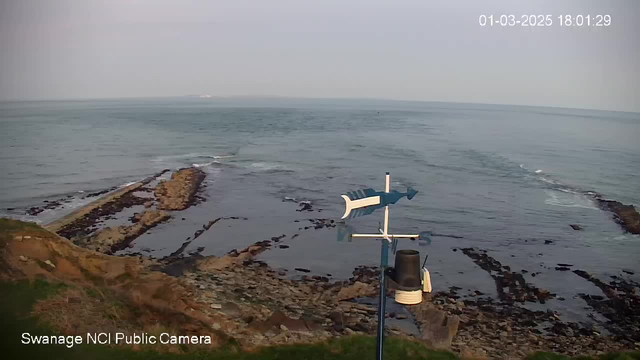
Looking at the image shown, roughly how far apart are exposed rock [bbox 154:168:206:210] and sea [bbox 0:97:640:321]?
78 cm

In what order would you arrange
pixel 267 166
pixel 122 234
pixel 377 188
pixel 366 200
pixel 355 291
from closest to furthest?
pixel 366 200, pixel 355 291, pixel 122 234, pixel 377 188, pixel 267 166

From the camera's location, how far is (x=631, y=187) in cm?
2472

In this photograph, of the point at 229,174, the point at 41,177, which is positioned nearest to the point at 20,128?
the point at 41,177

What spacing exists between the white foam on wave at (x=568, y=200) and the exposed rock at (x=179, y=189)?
15.3 metres

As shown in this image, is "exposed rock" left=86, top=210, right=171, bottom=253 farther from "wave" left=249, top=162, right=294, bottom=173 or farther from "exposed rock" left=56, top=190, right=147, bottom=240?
"wave" left=249, top=162, right=294, bottom=173

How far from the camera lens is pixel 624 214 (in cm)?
1947

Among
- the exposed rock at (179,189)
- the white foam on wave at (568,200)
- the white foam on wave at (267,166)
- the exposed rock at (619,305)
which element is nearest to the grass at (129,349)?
the exposed rock at (619,305)

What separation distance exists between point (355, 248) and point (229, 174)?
13767 mm

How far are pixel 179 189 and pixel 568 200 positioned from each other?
17293mm

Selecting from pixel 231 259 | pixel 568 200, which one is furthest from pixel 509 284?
pixel 568 200

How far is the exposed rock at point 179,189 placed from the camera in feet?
65.3

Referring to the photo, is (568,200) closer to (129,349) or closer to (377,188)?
(377,188)

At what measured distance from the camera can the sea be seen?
14.2 m

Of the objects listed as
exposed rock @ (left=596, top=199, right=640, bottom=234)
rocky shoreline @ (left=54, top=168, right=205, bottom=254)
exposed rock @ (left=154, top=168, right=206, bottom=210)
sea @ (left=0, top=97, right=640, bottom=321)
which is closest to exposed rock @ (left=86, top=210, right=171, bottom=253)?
rocky shoreline @ (left=54, top=168, right=205, bottom=254)
